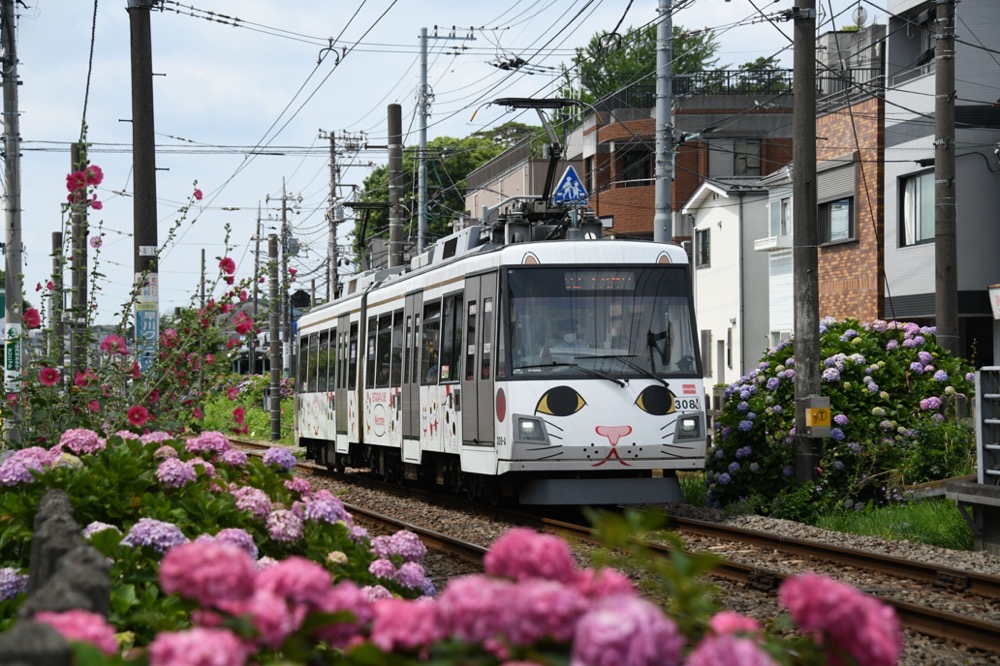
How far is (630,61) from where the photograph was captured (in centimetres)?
8550

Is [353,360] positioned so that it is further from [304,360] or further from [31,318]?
[31,318]

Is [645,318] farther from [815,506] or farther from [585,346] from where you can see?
[815,506]

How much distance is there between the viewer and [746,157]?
53.6 metres

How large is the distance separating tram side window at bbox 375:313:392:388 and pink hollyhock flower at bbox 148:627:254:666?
18.7 metres

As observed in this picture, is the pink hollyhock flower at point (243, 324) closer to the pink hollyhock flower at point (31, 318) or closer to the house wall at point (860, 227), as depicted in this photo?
the pink hollyhock flower at point (31, 318)

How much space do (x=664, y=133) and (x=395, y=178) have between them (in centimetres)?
1150

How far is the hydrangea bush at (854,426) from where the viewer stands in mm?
16219

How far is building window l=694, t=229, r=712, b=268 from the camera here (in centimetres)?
4712

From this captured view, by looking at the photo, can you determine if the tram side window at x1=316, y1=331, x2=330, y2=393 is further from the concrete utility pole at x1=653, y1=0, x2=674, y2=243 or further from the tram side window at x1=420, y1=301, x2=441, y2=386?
the concrete utility pole at x1=653, y1=0, x2=674, y2=243

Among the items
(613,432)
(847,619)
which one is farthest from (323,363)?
(847,619)

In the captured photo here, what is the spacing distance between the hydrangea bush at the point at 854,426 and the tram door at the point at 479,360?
11.0ft

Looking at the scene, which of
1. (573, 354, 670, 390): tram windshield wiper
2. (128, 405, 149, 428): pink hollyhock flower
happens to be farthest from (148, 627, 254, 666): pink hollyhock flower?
(573, 354, 670, 390): tram windshield wiper

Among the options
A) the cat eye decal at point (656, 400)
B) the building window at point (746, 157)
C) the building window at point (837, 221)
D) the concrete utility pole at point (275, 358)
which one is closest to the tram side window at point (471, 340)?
the cat eye decal at point (656, 400)

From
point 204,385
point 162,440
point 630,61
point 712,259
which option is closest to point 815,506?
point 204,385
